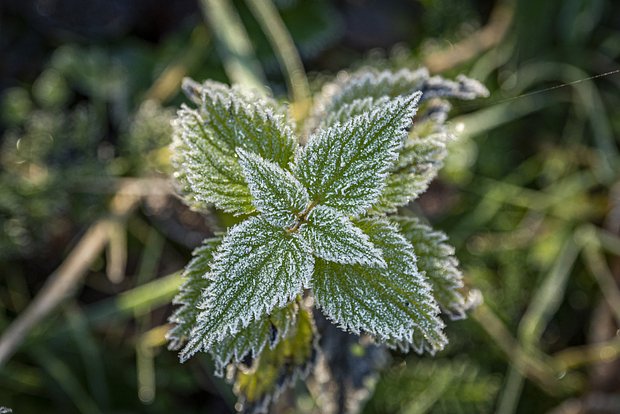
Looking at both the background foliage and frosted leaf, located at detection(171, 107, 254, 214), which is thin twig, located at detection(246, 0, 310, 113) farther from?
frosted leaf, located at detection(171, 107, 254, 214)

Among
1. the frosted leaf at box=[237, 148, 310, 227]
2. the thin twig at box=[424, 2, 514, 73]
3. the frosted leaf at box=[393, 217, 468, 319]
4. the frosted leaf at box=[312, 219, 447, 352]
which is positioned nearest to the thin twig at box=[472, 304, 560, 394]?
the thin twig at box=[424, 2, 514, 73]

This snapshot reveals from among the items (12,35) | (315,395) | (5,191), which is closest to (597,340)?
(315,395)

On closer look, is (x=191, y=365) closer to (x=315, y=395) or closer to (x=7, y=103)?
(x=315, y=395)

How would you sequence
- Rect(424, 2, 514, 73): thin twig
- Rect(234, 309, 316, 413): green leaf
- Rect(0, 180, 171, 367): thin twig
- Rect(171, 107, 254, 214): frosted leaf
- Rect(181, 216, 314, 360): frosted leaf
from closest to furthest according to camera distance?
Rect(181, 216, 314, 360): frosted leaf
Rect(171, 107, 254, 214): frosted leaf
Rect(234, 309, 316, 413): green leaf
Rect(0, 180, 171, 367): thin twig
Rect(424, 2, 514, 73): thin twig

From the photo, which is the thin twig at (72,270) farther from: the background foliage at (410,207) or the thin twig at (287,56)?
the thin twig at (287,56)

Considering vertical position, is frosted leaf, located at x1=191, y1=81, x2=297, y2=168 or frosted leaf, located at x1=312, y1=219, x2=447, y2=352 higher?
frosted leaf, located at x1=191, y1=81, x2=297, y2=168

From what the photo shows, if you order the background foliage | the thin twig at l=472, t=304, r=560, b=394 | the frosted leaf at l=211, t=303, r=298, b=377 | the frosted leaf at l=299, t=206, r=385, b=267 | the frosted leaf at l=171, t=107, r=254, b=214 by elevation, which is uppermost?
the frosted leaf at l=171, t=107, r=254, b=214

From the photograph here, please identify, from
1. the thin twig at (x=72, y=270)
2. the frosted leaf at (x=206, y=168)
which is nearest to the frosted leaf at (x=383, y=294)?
the frosted leaf at (x=206, y=168)

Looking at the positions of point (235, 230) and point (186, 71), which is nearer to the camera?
point (235, 230)
